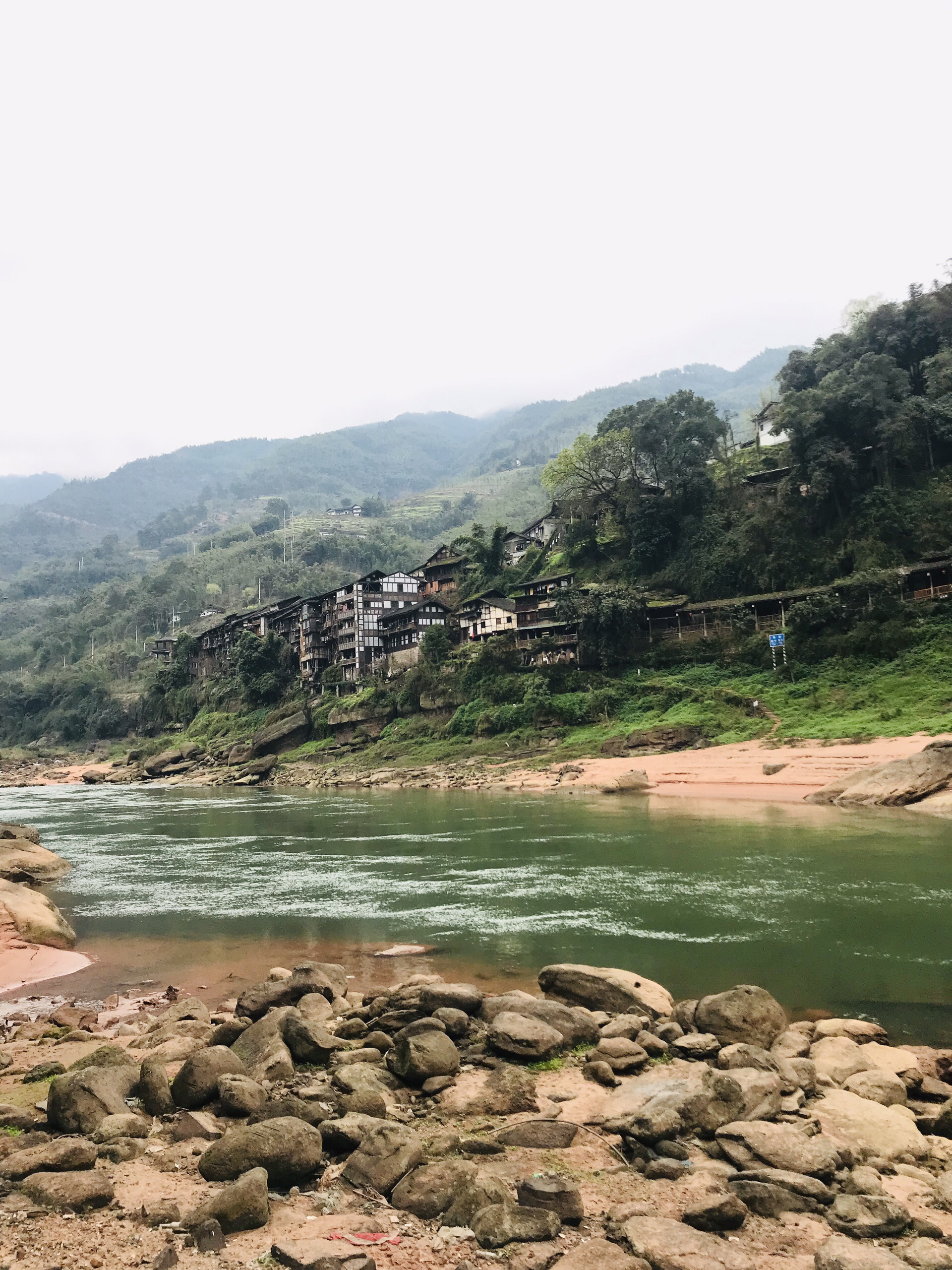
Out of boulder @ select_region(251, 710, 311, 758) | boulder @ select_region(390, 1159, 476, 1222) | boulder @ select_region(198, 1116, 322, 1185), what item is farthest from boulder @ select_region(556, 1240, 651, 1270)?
boulder @ select_region(251, 710, 311, 758)

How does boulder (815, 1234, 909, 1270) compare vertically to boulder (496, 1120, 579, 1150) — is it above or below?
above

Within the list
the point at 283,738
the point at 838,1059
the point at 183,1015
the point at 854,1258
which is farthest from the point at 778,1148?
the point at 283,738

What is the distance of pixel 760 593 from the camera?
206 ft

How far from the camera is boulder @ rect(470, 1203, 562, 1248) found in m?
6.30

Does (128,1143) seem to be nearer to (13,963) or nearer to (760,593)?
(13,963)

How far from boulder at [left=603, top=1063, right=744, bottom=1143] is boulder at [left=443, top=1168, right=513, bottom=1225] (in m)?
1.92

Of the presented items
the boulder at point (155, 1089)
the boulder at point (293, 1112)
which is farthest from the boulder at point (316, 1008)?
the boulder at point (293, 1112)

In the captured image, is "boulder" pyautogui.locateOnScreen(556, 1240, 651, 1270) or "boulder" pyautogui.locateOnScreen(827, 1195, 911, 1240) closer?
"boulder" pyautogui.locateOnScreen(556, 1240, 651, 1270)

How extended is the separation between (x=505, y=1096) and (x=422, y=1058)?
1.18m

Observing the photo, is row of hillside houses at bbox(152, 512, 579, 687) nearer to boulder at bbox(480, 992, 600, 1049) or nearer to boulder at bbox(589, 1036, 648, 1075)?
boulder at bbox(480, 992, 600, 1049)

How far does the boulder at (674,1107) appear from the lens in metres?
8.05

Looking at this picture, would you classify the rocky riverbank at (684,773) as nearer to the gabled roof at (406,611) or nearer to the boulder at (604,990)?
the gabled roof at (406,611)

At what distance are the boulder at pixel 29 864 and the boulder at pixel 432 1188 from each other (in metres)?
25.6

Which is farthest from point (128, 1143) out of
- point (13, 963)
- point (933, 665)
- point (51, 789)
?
point (51, 789)
